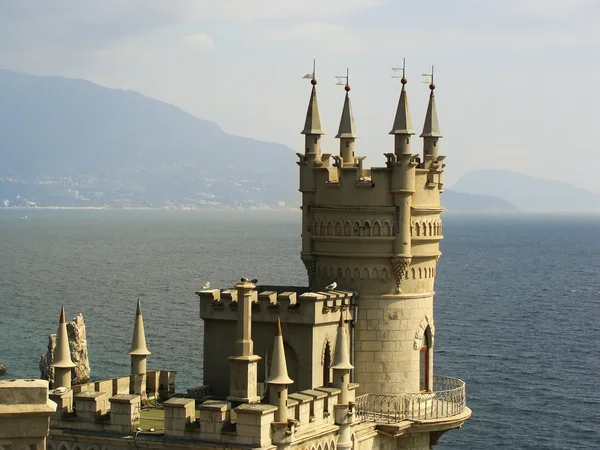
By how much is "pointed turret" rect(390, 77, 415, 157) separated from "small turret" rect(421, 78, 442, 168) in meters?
2.16

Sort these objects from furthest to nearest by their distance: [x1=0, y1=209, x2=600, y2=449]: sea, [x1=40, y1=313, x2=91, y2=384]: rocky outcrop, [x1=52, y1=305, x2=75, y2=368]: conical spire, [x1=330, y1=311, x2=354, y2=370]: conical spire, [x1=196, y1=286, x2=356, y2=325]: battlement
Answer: [x1=40, y1=313, x2=91, y2=384]: rocky outcrop, [x1=0, y1=209, x2=600, y2=449]: sea, [x1=196, y1=286, x2=356, y2=325]: battlement, [x1=52, y1=305, x2=75, y2=368]: conical spire, [x1=330, y1=311, x2=354, y2=370]: conical spire

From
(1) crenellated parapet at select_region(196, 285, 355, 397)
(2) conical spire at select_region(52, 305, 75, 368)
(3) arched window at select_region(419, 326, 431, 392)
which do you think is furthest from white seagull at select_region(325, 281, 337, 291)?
(2) conical spire at select_region(52, 305, 75, 368)

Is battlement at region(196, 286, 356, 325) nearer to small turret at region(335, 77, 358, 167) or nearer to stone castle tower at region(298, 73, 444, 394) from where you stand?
stone castle tower at region(298, 73, 444, 394)

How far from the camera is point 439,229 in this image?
3788 cm

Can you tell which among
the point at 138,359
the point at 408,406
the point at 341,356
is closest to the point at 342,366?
the point at 341,356

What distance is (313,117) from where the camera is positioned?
122 ft

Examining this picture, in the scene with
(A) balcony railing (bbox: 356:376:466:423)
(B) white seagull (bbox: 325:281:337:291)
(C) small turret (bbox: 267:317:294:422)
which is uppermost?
(B) white seagull (bbox: 325:281:337:291)

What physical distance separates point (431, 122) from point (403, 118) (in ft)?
8.62

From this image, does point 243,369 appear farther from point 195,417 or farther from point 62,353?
point 62,353

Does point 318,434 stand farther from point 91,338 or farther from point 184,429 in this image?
point 91,338

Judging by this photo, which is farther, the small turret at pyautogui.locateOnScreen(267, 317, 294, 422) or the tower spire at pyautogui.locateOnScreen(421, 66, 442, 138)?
the tower spire at pyautogui.locateOnScreen(421, 66, 442, 138)

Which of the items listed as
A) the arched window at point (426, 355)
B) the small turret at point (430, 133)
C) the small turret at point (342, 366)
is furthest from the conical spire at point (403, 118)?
the small turret at point (342, 366)

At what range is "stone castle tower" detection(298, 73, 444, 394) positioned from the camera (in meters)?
35.9

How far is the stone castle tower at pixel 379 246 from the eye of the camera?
3594 cm
